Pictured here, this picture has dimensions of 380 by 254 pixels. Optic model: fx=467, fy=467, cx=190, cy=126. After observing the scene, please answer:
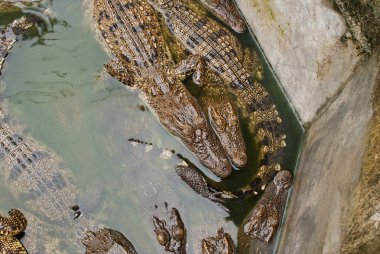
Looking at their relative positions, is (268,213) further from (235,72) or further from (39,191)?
(39,191)

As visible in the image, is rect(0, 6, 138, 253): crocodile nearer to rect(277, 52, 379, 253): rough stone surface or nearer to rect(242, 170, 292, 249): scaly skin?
rect(242, 170, 292, 249): scaly skin

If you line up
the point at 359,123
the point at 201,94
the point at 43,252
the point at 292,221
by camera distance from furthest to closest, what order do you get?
the point at 201,94 → the point at 43,252 → the point at 292,221 → the point at 359,123

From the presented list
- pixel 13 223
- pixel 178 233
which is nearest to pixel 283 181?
pixel 178 233

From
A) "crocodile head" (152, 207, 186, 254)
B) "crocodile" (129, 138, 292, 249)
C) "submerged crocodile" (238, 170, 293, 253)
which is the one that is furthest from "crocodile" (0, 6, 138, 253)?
"submerged crocodile" (238, 170, 293, 253)

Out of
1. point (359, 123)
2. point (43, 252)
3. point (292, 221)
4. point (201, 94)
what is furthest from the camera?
point (201, 94)

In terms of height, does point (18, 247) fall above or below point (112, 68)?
below

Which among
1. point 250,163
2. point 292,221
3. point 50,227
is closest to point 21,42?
point 50,227

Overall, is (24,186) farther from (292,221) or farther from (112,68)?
(292,221)
